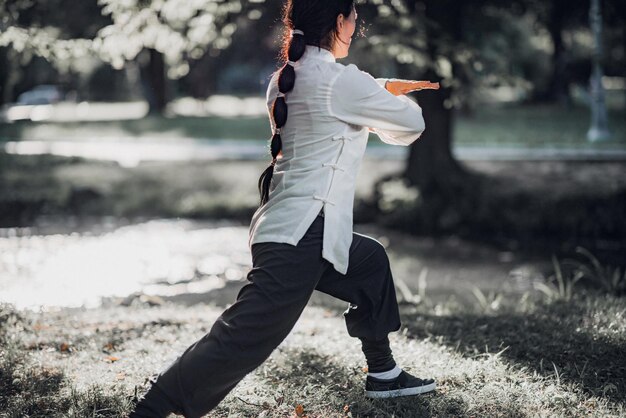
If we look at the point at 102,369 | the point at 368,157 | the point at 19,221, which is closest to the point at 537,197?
the point at 368,157

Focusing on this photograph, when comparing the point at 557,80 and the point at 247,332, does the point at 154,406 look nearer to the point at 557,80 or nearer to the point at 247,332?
the point at 247,332

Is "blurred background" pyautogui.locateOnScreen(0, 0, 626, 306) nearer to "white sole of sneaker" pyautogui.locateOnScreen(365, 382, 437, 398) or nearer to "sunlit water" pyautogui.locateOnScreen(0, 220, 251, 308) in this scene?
"sunlit water" pyautogui.locateOnScreen(0, 220, 251, 308)

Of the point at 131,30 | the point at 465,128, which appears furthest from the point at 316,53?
the point at 465,128

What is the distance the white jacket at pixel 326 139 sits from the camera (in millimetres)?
3615

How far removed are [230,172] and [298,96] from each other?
12.9 m

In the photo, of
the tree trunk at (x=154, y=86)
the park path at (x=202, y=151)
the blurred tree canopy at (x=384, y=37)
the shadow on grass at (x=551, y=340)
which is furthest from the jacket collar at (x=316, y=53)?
the tree trunk at (x=154, y=86)

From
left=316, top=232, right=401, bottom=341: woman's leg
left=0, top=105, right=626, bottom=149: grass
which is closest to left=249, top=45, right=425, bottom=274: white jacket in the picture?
left=316, top=232, right=401, bottom=341: woman's leg

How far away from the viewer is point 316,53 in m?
3.69

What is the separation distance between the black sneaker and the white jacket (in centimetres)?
72

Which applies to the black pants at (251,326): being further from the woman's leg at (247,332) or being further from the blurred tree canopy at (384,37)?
the blurred tree canopy at (384,37)

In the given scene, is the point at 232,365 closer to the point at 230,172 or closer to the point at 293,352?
the point at 293,352

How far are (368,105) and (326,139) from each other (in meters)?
0.23

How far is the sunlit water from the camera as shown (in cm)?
954

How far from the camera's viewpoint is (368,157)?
1747cm
